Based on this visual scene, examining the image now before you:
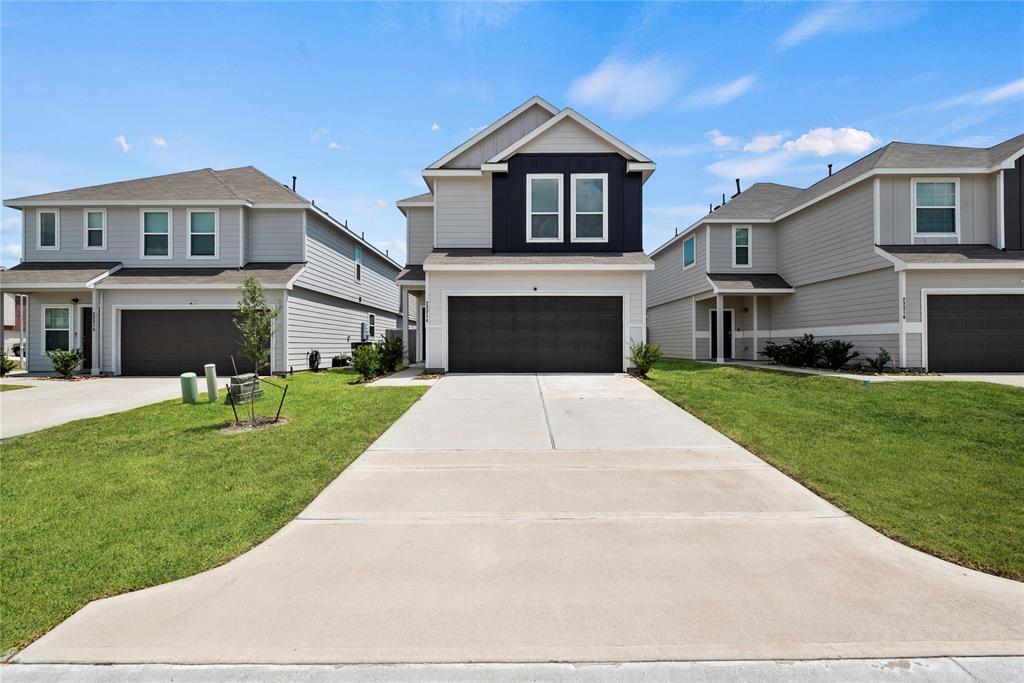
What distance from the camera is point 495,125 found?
54.5ft

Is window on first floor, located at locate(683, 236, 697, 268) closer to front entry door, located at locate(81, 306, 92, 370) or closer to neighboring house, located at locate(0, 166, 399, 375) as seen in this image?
neighboring house, located at locate(0, 166, 399, 375)

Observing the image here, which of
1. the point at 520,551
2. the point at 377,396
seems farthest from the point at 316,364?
the point at 520,551

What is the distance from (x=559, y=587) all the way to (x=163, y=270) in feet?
60.4

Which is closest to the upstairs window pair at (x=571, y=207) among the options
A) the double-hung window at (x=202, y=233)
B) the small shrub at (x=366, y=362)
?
the small shrub at (x=366, y=362)

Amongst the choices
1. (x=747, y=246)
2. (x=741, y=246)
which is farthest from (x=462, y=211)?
(x=747, y=246)

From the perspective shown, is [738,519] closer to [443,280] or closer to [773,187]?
[443,280]

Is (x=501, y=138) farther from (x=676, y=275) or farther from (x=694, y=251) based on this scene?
(x=676, y=275)

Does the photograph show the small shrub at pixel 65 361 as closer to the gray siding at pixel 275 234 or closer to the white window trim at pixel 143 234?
the white window trim at pixel 143 234

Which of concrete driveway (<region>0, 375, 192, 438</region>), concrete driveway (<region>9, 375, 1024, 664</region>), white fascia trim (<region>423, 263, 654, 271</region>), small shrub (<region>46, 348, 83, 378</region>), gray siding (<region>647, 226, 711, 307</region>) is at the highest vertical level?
gray siding (<region>647, 226, 711, 307</region>)

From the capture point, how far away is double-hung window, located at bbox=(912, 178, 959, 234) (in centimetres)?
1498

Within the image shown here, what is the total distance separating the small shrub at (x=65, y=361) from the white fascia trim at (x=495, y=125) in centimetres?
1265

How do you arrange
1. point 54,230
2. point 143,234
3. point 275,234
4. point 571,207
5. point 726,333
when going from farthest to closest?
point 726,333
point 275,234
point 54,230
point 143,234
point 571,207

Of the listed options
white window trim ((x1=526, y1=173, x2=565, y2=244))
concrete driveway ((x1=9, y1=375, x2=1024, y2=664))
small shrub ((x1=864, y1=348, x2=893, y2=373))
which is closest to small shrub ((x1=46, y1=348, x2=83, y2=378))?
white window trim ((x1=526, y1=173, x2=565, y2=244))

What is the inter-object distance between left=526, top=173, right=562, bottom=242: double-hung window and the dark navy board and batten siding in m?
0.14
